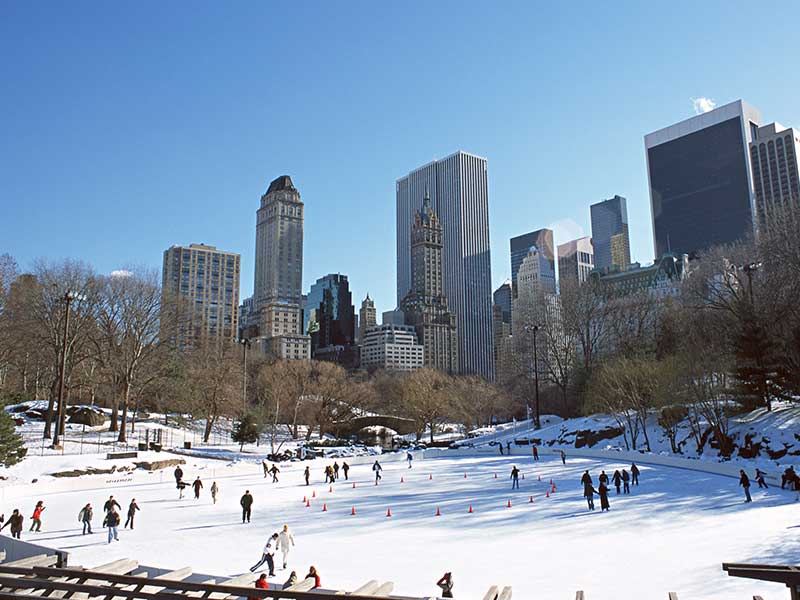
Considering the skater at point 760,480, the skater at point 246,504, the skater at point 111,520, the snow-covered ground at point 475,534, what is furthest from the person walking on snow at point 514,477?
the skater at point 111,520

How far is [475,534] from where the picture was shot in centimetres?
1905

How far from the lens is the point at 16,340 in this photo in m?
47.2

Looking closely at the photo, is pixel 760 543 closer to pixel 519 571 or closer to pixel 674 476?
pixel 519 571

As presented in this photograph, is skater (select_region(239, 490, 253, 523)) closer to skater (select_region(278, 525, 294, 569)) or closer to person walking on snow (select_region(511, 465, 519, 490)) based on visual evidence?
skater (select_region(278, 525, 294, 569))

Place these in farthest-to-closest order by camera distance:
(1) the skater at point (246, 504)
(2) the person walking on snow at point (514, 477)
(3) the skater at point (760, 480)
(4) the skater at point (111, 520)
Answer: (2) the person walking on snow at point (514, 477)
(3) the skater at point (760, 480)
(1) the skater at point (246, 504)
(4) the skater at point (111, 520)

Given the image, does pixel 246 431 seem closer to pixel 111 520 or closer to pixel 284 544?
pixel 111 520

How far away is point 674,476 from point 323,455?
97.4ft

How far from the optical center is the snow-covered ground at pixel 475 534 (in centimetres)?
1383

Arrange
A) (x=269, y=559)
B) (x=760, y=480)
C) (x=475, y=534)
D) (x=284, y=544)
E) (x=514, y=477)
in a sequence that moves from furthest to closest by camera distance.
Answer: (x=514, y=477) < (x=760, y=480) < (x=475, y=534) < (x=284, y=544) < (x=269, y=559)

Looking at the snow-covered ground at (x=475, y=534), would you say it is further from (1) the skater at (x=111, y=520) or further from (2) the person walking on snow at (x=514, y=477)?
(2) the person walking on snow at (x=514, y=477)

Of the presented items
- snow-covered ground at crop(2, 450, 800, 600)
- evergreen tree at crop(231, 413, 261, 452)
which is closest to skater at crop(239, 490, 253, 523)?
snow-covered ground at crop(2, 450, 800, 600)

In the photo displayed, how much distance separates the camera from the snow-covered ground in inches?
544

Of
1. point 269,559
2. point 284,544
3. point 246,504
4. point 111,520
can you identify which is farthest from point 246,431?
point 269,559

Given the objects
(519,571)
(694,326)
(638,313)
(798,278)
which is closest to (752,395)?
(798,278)
